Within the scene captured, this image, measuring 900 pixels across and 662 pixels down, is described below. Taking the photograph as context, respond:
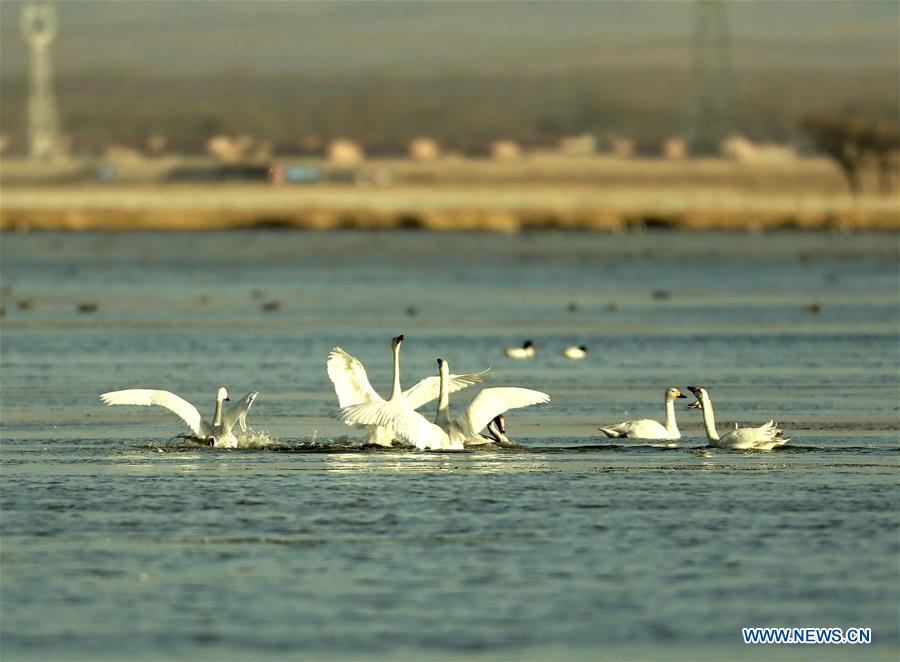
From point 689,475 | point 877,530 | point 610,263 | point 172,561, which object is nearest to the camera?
point 172,561

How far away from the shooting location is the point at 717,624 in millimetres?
10188

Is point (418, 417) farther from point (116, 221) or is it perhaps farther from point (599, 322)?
point (116, 221)

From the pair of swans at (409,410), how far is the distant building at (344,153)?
14297 cm

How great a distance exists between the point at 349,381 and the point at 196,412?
1300mm

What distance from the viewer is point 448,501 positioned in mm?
13891

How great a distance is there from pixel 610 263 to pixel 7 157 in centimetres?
12450

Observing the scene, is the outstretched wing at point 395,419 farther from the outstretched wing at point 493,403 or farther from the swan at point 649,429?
the swan at point 649,429

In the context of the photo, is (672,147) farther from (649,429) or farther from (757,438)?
(757,438)

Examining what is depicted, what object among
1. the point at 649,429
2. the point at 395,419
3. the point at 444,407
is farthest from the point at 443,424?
the point at 649,429

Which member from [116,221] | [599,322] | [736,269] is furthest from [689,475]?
[116,221]

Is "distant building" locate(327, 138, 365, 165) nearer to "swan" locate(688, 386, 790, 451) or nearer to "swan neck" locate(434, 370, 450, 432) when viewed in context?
"swan neck" locate(434, 370, 450, 432)

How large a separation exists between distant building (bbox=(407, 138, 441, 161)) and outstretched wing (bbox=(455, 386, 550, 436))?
152 m

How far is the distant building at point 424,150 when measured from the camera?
568 feet

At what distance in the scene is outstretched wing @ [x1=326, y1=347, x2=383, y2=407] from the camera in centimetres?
1669
